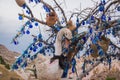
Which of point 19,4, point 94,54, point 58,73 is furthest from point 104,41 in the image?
point 19,4

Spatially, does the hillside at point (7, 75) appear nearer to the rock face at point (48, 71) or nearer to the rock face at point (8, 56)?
the rock face at point (8, 56)

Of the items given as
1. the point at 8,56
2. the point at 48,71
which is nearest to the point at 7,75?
the point at 48,71

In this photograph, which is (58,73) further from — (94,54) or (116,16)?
(116,16)

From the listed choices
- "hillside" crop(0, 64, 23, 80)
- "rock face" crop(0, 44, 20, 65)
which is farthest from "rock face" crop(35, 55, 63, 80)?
"rock face" crop(0, 44, 20, 65)

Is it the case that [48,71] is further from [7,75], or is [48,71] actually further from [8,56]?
[8,56]

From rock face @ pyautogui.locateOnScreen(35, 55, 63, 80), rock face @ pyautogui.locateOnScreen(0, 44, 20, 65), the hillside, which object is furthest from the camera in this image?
rock face @ pyautogui.locateOnScreen(0, 44, 20, 65)

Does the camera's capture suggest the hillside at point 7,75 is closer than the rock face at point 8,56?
Answer: Yes

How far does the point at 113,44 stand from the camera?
14.5 meters

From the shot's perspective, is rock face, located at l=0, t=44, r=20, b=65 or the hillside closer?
the hillside

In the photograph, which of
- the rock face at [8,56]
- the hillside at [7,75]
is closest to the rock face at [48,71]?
the hillside at [7,75]

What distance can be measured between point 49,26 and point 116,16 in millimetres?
2081

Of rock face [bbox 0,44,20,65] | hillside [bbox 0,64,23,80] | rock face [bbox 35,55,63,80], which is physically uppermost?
rock face [bbox 35,55,63,80]

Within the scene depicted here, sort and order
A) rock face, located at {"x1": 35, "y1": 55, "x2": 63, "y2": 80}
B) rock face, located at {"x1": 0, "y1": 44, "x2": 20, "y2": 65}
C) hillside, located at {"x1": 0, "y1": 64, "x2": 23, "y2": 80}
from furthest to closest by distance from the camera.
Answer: rock face, located at {"x1": 0, "y1": 44, "x2": 20, "y2": 65}
hillside, located at {"x1": 0, "y1": 64, "x2": 23, "y2": 80}
rock face, located at {"x1": 35, "y1": 55, "x2": 63, "y2": 80}

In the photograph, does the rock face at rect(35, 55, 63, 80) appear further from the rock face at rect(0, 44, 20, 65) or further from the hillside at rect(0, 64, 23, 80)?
the rock face at rect(0, 44, 20, 65)
